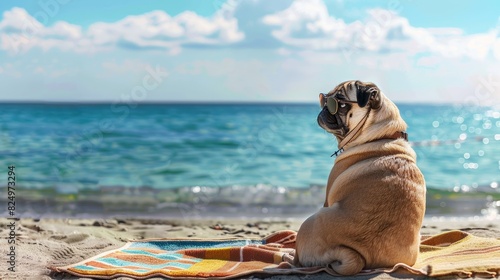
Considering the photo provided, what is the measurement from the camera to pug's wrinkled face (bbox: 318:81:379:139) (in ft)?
15.8

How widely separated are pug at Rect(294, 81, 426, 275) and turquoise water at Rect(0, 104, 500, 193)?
6.18 m

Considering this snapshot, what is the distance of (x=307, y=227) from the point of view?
15.6 ft

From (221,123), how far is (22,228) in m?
24.7

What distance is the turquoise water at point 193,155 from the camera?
15289 mm

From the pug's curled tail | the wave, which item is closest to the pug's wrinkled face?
the pug's curled tail

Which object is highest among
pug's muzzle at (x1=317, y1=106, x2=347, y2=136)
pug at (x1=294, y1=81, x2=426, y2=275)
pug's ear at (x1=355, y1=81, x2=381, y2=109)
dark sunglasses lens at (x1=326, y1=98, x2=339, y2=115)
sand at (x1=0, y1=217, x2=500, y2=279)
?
pug's ear at (x1=355, y1=81, x2=381, y2=109)

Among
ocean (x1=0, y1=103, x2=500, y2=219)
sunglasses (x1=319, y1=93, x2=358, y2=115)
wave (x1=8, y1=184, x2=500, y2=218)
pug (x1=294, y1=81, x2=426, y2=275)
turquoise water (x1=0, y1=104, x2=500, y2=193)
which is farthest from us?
turquoise water (x1=0, y1=104, x2=500, y2=193)

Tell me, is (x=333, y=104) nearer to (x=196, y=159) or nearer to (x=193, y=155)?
(x=196, y=159)

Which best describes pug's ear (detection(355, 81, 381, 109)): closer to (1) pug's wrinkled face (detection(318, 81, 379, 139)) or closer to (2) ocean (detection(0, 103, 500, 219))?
(1) pug's wrinkled face (detection(318, 81, 379, 139))

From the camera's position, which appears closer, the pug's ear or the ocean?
the pug's ear

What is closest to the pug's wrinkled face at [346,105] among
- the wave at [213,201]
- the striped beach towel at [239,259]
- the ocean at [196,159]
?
the striped beach towel at [239,259]

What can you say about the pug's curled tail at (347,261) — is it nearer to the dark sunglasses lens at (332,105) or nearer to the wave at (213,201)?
the dark sunglasses lens at (332,105)

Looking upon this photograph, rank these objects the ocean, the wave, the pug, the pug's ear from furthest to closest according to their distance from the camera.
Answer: the ocean
the wave
the pug's ear
the pug

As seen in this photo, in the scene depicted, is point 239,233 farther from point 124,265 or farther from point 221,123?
point 221,123
